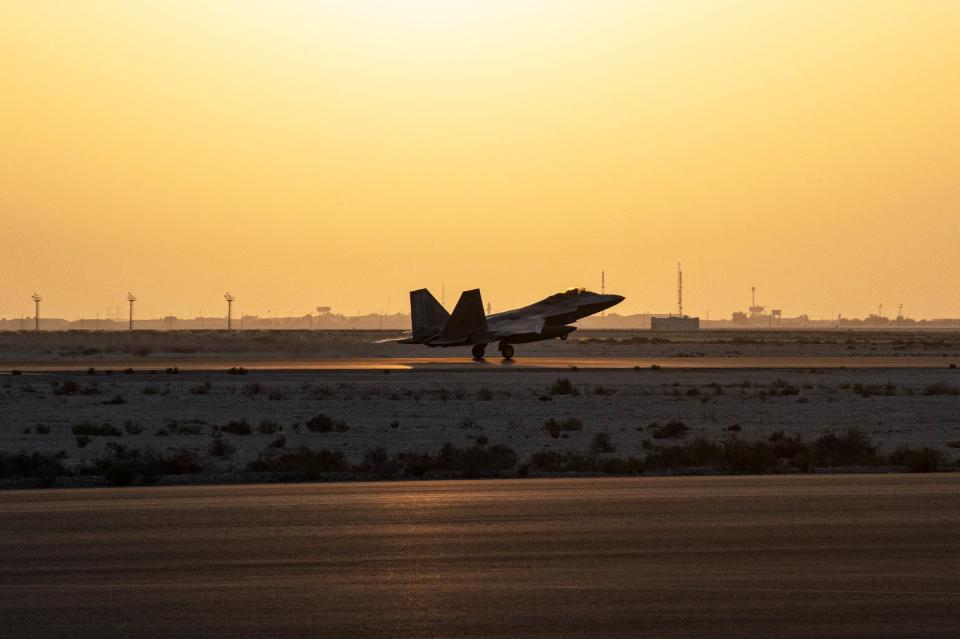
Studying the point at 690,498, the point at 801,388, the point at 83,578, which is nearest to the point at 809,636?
the point at 83,578

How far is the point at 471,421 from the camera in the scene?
115ft

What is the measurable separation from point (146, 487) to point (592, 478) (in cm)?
769

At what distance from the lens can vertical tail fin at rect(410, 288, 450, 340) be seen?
69438 millimetres

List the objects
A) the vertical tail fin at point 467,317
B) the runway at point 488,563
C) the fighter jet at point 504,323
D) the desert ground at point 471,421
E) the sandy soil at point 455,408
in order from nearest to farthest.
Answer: the runway at point 488,563
the desert ground at point 471,421
the sandy soil at point 455,408
the vertical tail fin at point 467,317
the fighter jet at point 504,323

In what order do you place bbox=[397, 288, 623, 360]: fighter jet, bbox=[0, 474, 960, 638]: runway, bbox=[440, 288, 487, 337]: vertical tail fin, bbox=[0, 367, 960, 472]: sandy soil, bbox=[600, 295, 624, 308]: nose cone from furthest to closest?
bbox=[600, 295, 624, 308]: nose cone < bbox=[397, 288, 623, 360]: fighter jet < bbox=[440, 288, 487, 337]: vertical tail fin < bbox=[0, 367, 960, 472]: sandy soil < bbox=[0, 474, 960, 638]: runway

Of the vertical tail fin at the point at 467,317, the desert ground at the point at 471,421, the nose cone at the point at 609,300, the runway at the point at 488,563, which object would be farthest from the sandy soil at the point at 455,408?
the nose cone at the point at 609,300

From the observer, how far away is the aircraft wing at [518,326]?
68438 millimetres

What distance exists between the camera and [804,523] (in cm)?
A: 1483

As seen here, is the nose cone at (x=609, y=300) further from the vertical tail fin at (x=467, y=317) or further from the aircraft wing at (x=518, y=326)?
the vertical tail fin at (x=467, y=317)

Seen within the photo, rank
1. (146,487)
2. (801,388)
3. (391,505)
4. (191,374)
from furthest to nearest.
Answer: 1. (191,374)
2. (801,388)
3. (146,487)
4. (391,505)

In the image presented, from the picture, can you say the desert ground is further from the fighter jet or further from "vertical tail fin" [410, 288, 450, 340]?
"vertical tail fin" [410, 288, 450, 340]

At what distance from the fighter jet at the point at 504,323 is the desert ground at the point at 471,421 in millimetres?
4245

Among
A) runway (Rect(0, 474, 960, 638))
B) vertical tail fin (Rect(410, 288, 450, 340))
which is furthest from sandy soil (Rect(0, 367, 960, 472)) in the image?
vertical tail fin (Rect(410, 288, 450, 340))

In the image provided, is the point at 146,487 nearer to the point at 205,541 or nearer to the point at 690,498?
the point at 205,541
